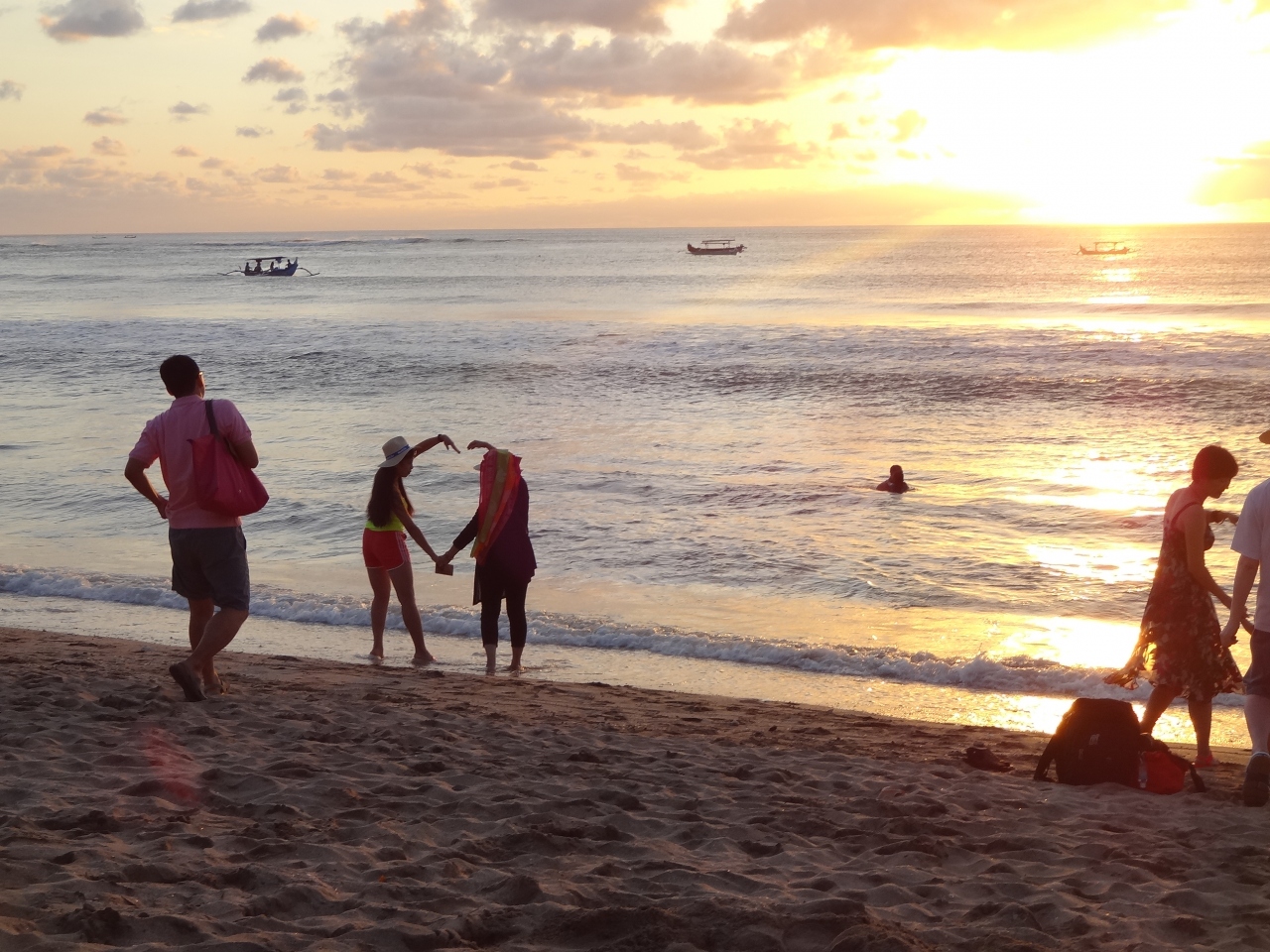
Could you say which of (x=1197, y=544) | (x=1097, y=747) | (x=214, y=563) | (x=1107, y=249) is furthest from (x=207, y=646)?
(x=1107, y=249)

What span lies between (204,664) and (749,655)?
4176mm

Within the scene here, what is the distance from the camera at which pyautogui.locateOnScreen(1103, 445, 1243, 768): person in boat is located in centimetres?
533

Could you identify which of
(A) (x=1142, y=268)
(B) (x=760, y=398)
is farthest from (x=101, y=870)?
(A) (x=1142, y=268)

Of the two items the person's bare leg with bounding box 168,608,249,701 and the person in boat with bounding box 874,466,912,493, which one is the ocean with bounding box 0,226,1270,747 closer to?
the person in boat with bounding box 874,466,912,493

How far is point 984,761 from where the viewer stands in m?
5.64

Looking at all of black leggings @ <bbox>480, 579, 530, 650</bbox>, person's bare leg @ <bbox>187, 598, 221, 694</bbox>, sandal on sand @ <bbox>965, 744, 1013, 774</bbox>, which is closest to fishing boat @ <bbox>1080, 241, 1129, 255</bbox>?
black leggings @ <bbox>480, 579, 530, 650</bbox>

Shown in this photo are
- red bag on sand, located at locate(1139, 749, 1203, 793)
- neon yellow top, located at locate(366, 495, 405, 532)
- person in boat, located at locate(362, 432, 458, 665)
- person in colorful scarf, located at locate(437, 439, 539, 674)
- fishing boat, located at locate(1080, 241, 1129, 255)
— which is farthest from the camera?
fishing boat, located at locate(1080, 241, 1129, 255)

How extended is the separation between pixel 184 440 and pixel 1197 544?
16.2 feet

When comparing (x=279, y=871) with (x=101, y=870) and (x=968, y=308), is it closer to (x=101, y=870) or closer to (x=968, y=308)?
(x=101, y=870)

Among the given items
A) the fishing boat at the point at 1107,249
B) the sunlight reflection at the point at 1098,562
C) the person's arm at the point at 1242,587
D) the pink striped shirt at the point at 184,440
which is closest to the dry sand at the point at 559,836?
the person's arm at the point at 1242,587

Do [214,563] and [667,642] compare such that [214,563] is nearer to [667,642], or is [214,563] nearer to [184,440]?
[184,440]

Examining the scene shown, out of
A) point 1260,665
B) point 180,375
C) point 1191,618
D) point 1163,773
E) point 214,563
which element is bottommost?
point 1163,773

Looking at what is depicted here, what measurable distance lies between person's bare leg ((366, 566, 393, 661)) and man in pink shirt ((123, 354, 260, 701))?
90.8 inches

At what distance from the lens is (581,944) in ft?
11.0
